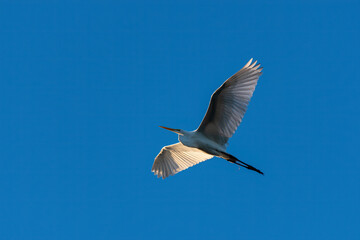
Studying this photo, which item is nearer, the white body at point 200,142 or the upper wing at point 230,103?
the upper wing at point 230,103

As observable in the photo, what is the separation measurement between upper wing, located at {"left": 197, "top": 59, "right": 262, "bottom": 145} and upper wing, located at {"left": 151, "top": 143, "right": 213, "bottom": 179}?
137 centimetres

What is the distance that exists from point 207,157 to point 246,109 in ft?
7.60

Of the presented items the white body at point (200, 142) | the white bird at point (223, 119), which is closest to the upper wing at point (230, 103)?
the white bird at point (223, 119)

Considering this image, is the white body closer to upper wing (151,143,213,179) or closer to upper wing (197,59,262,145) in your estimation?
upper wing (197,59,262,145)

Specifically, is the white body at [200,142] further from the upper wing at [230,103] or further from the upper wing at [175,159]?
the upper wing at [175,159]

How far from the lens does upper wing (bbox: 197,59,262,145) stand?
29.7 feet

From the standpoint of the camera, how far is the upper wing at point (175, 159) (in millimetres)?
11062

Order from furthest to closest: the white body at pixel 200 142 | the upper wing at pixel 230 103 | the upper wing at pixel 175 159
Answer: the upper wing at pixel 175 159, the white body at pixel 200 142, the upper wing at pixel 230 103

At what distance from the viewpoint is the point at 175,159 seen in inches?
451

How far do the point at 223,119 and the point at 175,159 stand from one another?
2.51 meters

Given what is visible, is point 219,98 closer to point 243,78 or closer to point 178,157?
point 243,78

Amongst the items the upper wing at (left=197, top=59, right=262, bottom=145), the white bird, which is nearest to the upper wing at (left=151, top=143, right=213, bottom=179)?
the white bird

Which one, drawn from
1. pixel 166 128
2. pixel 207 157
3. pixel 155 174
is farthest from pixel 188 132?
pixel 155 174

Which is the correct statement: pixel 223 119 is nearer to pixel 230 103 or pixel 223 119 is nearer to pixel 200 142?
pixel 230 103
